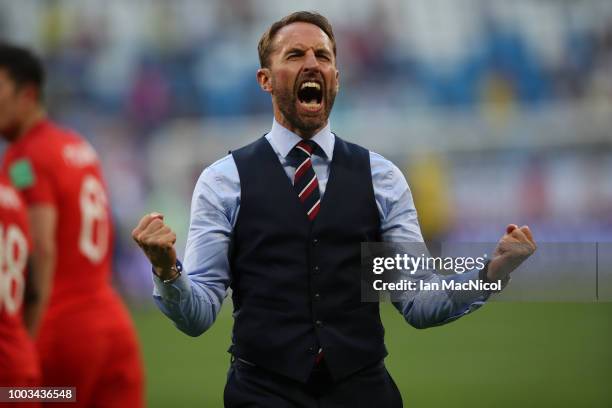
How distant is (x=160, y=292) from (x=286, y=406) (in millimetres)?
433

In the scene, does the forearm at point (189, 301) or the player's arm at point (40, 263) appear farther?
the player's arm at point (40, 263)

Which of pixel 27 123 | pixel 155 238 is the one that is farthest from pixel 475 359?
pixel 155 238

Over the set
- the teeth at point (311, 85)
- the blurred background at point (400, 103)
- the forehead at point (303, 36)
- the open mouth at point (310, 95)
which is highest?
the blurred background at point (400, 103)

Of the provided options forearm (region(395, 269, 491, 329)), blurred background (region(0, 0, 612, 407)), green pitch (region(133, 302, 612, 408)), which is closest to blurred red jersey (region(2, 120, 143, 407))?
forearm (region(395, 269, 491, 329))

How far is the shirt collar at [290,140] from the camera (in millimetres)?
2980

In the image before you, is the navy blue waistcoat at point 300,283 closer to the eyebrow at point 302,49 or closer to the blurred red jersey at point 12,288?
the eyebrow at point 302,49

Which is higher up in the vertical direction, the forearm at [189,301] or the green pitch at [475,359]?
the forearm at [189,301]

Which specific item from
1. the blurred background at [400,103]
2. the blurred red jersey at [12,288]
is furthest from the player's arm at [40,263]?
the blurred background at [400,103]

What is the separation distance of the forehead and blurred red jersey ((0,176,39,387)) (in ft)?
4.69

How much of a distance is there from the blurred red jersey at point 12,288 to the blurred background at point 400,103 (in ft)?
25.7

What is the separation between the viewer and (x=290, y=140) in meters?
2.99

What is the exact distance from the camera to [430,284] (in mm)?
2838

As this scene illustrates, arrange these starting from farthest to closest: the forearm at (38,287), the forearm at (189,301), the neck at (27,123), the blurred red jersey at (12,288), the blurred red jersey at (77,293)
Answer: the neck at (27,123) → the blurred red jersey at (77,293) → the forearm at (38,287) → the blurred red jersey at (12,288) → the forearm at (189,301)

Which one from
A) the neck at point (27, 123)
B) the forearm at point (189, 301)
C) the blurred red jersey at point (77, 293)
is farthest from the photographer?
the neck at point (27, 123)
